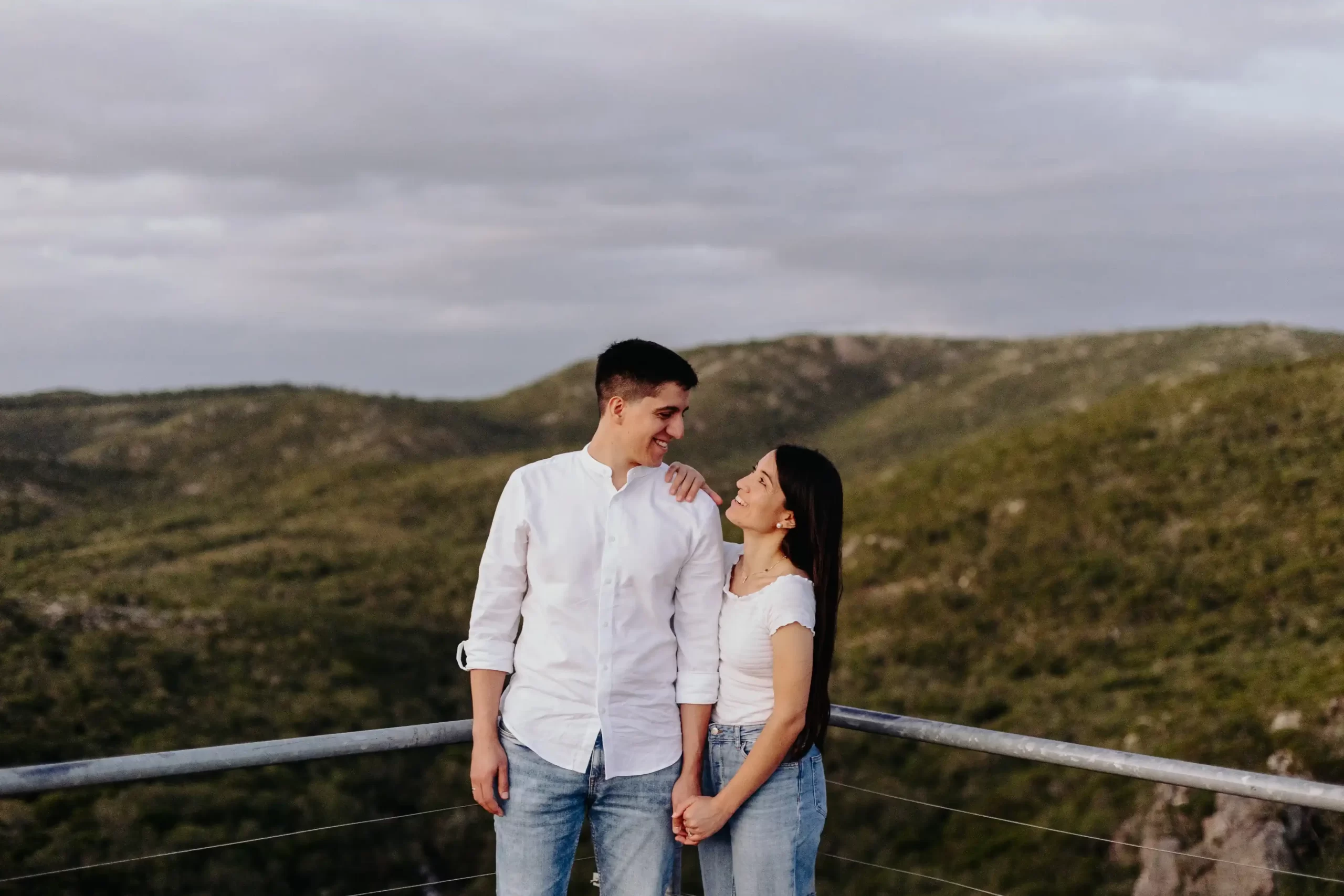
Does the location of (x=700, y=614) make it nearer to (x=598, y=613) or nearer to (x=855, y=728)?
(x=598, y=613)

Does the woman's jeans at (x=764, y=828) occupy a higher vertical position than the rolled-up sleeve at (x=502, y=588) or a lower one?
lower

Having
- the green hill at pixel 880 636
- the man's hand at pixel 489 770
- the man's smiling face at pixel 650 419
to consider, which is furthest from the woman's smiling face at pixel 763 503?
the green hill at pixel 880 636

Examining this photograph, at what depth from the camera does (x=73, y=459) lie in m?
67.3

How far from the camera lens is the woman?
3.39 meters

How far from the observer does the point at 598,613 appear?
3.47m

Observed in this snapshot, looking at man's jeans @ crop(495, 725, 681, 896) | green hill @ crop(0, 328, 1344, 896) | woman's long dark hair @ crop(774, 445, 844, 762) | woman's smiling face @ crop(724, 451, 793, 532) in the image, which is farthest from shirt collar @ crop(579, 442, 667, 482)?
green hill @ crop(0, 328, 1344, 896)

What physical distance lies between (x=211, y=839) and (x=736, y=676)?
48.9 ft

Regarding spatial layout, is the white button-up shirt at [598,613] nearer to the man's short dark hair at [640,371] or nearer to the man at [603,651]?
the man at [603,651]

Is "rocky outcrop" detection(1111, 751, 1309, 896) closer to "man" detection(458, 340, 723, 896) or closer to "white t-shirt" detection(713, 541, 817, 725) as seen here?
"white t-shirt" detection(713, 541, 817, 725)

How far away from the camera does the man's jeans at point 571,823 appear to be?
3.45 m

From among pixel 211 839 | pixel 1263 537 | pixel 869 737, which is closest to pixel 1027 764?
pixel 869 737

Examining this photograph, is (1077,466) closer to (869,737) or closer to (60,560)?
(869,737)

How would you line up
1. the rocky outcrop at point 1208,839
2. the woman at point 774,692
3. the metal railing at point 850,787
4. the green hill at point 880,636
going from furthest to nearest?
the green hill at point 880,636, the rocky outcrop at point 1208,839, the woman at point 774,692, the metal railing at point 850,787

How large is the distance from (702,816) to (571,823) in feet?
1.38
